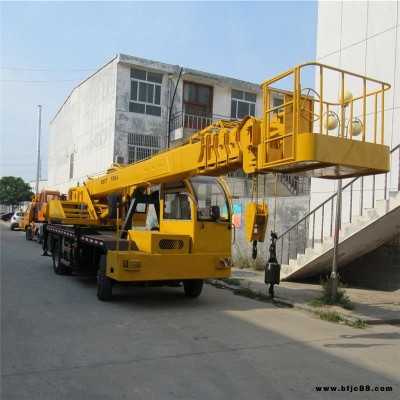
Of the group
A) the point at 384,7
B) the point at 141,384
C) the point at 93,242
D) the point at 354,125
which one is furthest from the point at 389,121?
the point at 141,384

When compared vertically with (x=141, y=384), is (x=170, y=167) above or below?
above

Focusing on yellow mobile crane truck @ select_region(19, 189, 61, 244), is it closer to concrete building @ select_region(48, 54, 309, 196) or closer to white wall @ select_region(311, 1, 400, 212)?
concrete building @ select_region(48, 54, 309, 196)

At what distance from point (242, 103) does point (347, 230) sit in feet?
68.0

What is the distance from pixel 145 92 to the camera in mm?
26297

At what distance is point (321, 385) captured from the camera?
5047 millimetres

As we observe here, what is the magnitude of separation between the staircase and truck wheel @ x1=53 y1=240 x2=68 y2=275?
6024 mm

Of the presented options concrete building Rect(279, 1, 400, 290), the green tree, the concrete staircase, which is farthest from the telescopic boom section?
the green tree

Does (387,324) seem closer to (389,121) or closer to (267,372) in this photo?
(267,372)

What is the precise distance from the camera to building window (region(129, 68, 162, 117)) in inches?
1024

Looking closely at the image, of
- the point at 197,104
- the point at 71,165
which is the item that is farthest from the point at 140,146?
the point at 71,165

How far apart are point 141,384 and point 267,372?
1.49 m

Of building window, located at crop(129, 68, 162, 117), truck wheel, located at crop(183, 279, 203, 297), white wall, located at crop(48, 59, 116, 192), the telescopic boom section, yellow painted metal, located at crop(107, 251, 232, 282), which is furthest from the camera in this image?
white wall, located at crop(48, 59, 116, 192)

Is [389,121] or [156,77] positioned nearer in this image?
[389,121]

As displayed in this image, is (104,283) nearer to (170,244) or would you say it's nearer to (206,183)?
(170,244)
